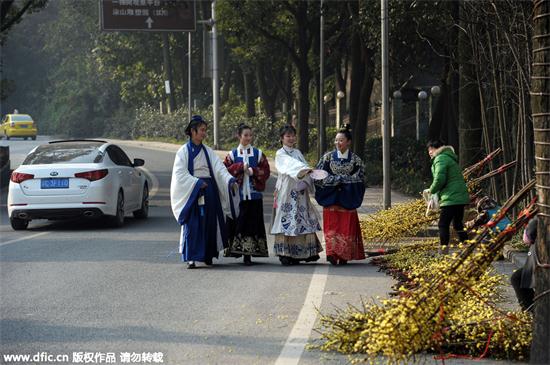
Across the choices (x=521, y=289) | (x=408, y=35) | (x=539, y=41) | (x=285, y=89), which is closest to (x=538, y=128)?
(x=539, y=41)

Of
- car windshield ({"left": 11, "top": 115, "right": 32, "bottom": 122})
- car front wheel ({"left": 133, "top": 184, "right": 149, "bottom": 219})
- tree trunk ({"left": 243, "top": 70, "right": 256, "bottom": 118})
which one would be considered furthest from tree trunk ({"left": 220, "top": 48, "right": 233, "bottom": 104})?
car front wheel ({"left": 133, "top": 184, "right": 149, "bottom": 219})

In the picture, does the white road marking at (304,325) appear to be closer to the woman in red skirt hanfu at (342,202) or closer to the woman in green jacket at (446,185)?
the woman in red skirt hanfu at (342,202)

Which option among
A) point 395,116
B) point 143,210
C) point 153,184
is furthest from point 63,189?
point 395,116

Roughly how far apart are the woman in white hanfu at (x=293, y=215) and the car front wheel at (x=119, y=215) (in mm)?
5549

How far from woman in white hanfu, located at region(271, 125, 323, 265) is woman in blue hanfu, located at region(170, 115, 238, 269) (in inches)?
23.8

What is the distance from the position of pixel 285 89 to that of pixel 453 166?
41.5 meters

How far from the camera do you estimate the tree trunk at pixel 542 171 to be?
316 inches

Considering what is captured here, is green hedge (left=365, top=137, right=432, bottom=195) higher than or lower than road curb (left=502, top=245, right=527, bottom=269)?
higher

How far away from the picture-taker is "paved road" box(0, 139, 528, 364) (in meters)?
9.05

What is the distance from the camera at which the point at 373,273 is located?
45.4 ft

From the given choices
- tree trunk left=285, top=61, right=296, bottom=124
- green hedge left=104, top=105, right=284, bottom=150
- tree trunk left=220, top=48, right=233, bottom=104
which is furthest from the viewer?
tree trunk left=220, top=48, right=233, bottom=104

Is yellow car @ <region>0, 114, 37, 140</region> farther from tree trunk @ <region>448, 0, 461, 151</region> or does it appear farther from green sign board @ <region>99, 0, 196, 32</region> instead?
tree trunk @ <region>448, 0, 461, 151</region>

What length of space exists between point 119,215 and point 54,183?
1.27 metres

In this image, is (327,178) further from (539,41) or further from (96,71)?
(96,71)
